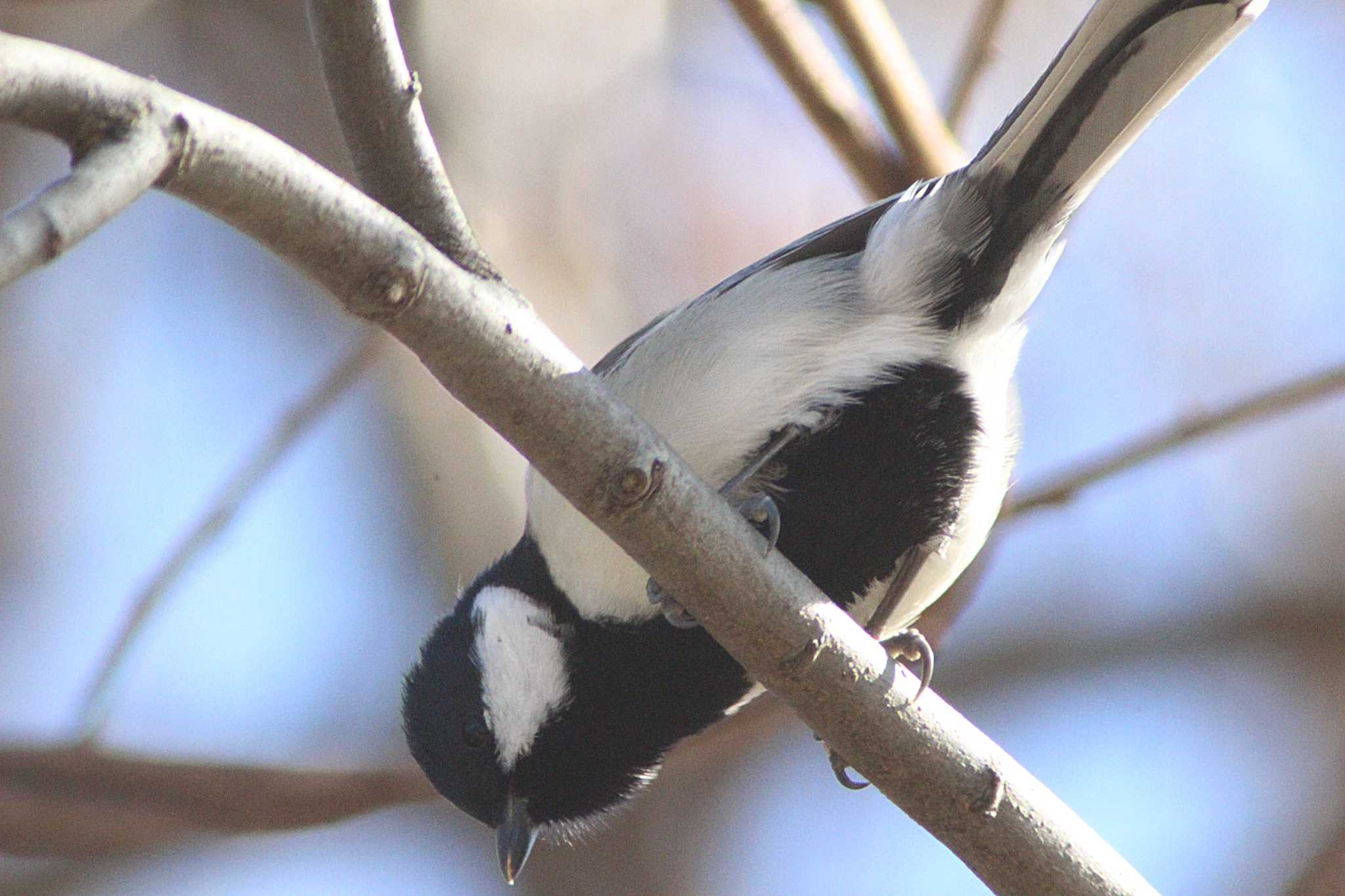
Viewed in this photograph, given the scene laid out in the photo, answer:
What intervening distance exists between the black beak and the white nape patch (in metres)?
0.09

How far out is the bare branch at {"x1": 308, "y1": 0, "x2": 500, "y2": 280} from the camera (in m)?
1.27

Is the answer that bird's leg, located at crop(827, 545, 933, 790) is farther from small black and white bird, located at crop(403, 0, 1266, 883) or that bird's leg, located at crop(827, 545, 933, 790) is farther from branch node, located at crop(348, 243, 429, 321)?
branch node, located at crop(348, 243, 429, 321)

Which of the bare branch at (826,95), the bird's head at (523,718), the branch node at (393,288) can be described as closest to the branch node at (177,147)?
the branch node at (393,288)

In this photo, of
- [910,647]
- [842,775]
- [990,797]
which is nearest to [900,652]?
[910,647]

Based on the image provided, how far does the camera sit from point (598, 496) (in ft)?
4.34

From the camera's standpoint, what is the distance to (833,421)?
1.93m

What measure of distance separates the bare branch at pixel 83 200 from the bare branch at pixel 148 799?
198 cm

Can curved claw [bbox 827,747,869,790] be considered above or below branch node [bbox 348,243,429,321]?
below

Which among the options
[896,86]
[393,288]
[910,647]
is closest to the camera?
[393,288]

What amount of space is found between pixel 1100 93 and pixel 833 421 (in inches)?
22.9

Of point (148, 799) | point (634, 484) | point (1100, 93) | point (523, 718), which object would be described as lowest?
point (523, 718)

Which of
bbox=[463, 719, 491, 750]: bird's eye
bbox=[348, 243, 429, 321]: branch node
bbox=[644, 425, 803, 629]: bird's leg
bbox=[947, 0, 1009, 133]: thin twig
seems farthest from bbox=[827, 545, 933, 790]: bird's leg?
bbox=[947, 0, 1009, 133]: thin twig

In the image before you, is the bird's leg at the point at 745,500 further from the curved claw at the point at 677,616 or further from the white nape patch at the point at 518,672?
the white nape patch at the point at 518,672

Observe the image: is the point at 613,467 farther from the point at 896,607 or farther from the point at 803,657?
the point at 896,607
